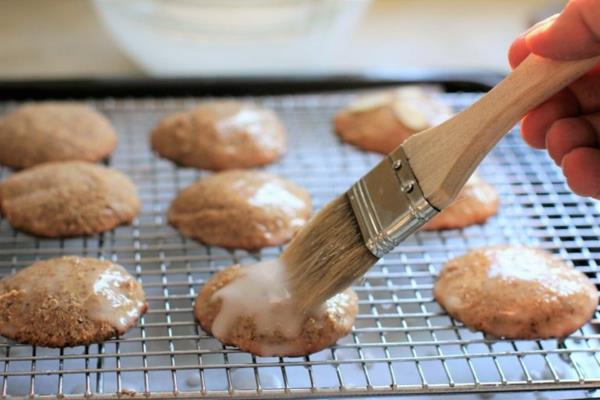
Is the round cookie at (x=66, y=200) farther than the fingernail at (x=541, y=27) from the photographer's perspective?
Yes

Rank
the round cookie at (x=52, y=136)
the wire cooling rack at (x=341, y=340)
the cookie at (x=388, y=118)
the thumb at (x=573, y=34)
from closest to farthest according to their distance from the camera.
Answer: the thumb at (x=573, y=34)
the wire cooling rack at (x=341, y=340)
the round cookie at (x=52, y=136)
the cookie at (x=388, y=118)

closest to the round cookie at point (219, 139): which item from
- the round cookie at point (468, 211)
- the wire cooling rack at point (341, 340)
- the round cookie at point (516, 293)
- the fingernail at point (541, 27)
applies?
the wire cooling rack at point (341, 340)

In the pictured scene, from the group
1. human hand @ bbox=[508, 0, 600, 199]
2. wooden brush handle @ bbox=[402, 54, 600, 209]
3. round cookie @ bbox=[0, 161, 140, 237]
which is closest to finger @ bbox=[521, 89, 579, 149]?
human hand @ bbox=[508, 0, 600, 199]

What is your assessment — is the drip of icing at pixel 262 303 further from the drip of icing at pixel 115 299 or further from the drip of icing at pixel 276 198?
the drip of icing at pixel 276 198

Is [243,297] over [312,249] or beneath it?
beneath

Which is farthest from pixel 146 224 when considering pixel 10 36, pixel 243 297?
pixel 10 36

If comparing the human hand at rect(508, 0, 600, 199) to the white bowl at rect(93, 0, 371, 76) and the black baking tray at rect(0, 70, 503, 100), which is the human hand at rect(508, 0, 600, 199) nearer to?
the black baking tray at rect(0, 70, 503, 100)

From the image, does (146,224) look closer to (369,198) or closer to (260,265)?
(260,265)

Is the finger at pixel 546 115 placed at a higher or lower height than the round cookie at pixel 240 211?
higher
